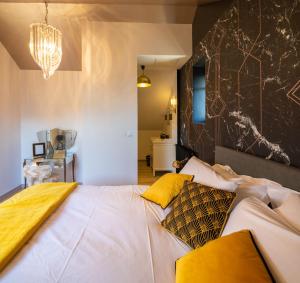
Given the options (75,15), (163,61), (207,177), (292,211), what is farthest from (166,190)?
(75,15)

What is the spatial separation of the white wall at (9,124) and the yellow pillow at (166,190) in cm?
294

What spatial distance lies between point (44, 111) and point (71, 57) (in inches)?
45.0

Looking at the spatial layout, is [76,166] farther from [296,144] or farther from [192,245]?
[296,144]

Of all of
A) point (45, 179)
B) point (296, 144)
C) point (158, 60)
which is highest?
point (158, 60)

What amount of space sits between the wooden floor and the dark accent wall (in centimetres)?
187

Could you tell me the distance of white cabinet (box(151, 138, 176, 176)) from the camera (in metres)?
4.90

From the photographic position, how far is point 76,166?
14.5ft

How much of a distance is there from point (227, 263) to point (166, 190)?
0.99m

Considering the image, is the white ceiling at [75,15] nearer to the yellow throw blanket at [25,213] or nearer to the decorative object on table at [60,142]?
the decorative object on table at [60,142]

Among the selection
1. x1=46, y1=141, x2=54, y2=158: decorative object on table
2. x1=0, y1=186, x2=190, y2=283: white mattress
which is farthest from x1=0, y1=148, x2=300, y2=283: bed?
x1=46, y1=141, x2=54, y2=158: decorative object on table

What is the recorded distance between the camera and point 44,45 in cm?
246

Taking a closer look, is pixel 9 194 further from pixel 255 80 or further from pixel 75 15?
pixel 255 80

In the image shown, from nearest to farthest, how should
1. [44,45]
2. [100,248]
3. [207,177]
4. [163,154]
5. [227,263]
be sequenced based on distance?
1. [227,263]
2. [100,248]
3. [207,177]
4. [44,45]
5. [163,154]

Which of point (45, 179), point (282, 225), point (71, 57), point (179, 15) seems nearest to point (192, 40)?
point (179, 15)
